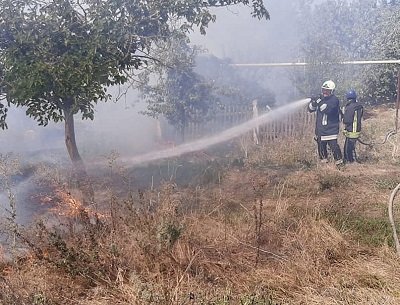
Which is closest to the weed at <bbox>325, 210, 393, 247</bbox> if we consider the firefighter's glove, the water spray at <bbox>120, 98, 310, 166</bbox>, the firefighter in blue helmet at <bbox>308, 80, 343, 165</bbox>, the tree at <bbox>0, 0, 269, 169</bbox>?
the tree at <bbox>0, 0, 269, 169</bbox>

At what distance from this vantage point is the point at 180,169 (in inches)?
Result: 366

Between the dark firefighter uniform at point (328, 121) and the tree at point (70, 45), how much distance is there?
3898mm

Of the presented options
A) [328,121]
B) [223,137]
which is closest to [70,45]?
[328,121]

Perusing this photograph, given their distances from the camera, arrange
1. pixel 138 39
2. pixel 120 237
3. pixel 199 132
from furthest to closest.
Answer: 1. pixel 199 132
2. pixel 138 39
3. pixel 120 237

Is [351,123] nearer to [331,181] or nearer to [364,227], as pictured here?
[331,181]

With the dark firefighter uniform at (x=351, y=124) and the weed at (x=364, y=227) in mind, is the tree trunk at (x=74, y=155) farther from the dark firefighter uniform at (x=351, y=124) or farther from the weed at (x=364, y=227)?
the dark firefighter uniform at (x=351, y=124)

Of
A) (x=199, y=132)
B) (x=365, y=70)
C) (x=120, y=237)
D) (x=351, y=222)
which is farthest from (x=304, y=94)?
(x=120, y=237)

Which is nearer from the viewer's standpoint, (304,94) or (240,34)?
(304,94)

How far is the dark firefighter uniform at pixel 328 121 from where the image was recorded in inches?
356

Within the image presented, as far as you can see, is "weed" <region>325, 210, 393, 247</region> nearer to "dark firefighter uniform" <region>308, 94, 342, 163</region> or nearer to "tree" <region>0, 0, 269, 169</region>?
"tree" <region>0, 0, 269, 169</region>

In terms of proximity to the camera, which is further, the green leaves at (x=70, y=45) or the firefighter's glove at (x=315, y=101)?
the firefighter's glove at (x=315, y=101)

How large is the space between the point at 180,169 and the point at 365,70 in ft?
29.7

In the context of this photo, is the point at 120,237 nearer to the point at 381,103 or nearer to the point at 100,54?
the point at 100,54

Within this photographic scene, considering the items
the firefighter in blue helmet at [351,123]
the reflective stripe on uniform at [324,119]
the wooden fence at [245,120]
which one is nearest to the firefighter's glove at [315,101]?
the reflective stripe on uniform at [324,119]
